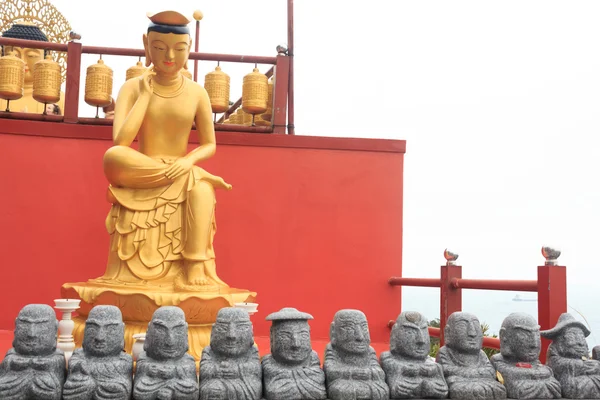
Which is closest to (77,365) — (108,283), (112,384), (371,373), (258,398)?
(112,384)

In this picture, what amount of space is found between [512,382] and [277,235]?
3.06m

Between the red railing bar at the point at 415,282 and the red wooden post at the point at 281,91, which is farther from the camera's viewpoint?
the red wooden post at the point at 281,91

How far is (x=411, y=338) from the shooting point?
2924mm

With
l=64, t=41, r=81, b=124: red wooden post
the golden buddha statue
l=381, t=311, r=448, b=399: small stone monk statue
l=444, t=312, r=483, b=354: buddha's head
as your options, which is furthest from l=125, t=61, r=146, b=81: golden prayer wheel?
l=444, t=312, r=483, b=354: buddha's head

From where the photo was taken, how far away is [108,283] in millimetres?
4184

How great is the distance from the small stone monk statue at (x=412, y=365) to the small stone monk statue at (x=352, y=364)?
60 mm

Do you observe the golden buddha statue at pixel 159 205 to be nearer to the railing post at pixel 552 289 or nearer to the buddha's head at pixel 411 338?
the buddha's head at pixel 411 338

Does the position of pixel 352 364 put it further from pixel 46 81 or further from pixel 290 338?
pixel 46 81

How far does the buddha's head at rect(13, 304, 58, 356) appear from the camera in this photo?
2.65 metres

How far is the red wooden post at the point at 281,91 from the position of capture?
5914 mm

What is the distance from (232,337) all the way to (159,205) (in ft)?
5.95

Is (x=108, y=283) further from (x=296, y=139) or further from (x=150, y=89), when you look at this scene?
(x=296, y=139)

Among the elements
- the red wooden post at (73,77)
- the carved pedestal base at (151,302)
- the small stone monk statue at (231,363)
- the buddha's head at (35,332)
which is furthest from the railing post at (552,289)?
the red wooden post at (73,77)

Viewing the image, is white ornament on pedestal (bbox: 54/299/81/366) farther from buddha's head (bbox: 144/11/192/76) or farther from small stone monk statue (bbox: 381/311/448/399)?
Answer: small stone monk statue (bbox: 381/311/448/399)
